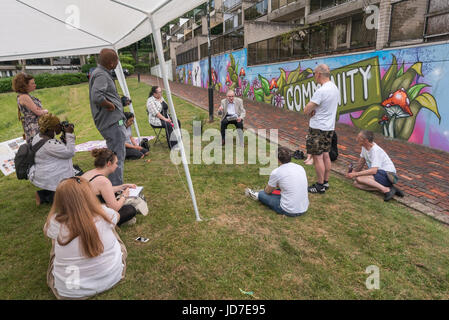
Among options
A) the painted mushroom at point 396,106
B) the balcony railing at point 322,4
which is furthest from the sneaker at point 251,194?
the balcony railing at point 322,4

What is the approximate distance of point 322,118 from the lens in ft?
13.5

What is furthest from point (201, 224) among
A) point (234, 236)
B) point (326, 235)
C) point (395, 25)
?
point (395, 25)

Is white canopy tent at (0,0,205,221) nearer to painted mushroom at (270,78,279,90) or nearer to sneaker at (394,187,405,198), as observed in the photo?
sneaker at (394,187,405,198)

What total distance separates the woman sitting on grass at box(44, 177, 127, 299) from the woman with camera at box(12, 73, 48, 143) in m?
2.99

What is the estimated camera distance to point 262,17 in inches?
825

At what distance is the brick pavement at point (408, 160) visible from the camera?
13.7 feet

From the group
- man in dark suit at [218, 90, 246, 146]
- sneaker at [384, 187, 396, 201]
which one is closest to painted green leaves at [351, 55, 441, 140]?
sneaker at [384, 187, 396, 201]

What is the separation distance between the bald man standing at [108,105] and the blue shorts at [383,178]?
13.1 feet

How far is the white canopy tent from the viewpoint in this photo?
3.12 m

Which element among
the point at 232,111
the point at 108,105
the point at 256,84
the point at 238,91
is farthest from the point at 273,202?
the point at 238,91

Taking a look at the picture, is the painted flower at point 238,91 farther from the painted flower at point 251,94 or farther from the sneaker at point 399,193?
the sneaker at point 399,193

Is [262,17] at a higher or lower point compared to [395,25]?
higher

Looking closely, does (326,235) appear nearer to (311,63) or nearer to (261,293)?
(261,293)
